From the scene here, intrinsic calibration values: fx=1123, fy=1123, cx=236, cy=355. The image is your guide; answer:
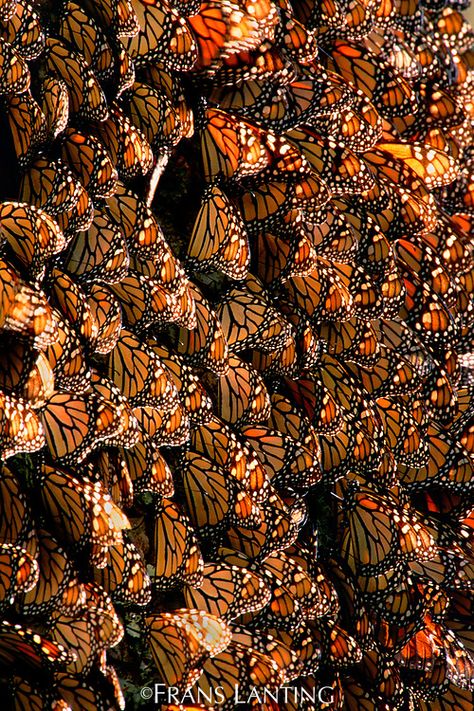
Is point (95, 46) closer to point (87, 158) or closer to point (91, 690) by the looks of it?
point (87, 158)

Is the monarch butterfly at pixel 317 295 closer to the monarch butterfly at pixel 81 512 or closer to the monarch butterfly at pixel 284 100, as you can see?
the monarch butterfly at pixel 284 100

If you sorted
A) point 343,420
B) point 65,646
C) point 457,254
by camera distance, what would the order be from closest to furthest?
point 65,646, point 343,420, point 457,254

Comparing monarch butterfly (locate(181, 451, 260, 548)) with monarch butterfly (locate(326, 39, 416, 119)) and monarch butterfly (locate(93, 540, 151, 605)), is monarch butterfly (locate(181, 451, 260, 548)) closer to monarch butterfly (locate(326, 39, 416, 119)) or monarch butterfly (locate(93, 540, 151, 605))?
monarch butterfly (locate(93, 540, 151, 605))

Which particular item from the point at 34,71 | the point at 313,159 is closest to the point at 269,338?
the point at 313,159

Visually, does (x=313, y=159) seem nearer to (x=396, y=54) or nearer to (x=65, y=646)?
(x=396, y=54)

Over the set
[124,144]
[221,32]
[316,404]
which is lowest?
[316,404]

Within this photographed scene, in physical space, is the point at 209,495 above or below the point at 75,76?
below

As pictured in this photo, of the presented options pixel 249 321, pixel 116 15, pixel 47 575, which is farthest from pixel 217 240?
pixel 47 575

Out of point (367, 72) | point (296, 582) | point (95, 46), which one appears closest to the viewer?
point (95, 46)
